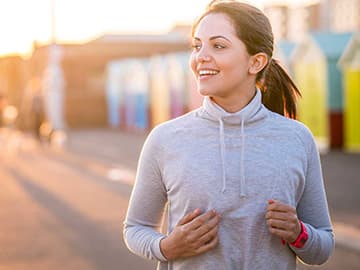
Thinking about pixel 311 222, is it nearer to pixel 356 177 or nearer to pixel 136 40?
pixel 356 177

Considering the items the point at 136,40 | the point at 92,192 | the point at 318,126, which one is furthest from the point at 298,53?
the point at 136,40

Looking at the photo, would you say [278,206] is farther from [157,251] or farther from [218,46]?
[218,46]

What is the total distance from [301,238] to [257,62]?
586 mm

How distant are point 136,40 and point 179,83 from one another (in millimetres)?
31198

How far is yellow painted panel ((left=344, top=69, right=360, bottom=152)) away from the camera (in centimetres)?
2338

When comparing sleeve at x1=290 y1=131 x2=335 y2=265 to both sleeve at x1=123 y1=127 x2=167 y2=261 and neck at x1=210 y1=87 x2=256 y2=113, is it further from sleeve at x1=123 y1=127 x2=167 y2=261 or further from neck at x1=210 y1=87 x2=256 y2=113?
sleeve at x1=123 y1=127 x2=167 y2=261

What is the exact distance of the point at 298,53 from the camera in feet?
86.3

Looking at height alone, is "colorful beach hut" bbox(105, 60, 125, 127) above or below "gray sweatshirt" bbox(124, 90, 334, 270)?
below

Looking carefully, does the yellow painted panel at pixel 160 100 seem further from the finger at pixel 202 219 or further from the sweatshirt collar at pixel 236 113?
the finger at pixel 202 219

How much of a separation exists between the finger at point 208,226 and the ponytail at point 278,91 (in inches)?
23.3

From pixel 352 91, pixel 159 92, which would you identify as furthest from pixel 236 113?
pixel 159 92

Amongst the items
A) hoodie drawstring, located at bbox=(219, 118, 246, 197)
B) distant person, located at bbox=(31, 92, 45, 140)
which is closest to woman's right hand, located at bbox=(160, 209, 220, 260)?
hoodie drawstring, located at bbox=(219, 118, 246, 197)

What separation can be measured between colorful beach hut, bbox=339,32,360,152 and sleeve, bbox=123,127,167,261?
20480 millimetres

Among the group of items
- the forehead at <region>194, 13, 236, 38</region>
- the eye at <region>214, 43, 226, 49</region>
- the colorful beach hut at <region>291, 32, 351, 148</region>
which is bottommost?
the colorful beach hut at <region>291, 32, 351, 148</region>
